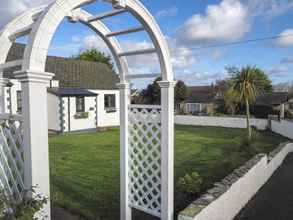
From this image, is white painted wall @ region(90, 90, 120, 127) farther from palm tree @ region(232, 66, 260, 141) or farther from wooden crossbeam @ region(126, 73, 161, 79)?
wooden crossbeam @ region(126, 73, 161, 79)

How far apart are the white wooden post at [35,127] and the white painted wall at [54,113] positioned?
38.5ft

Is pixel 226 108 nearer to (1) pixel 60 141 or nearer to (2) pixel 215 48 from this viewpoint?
(2) pixel 215 48

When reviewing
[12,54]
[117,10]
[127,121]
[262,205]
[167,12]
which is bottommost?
[262,205]

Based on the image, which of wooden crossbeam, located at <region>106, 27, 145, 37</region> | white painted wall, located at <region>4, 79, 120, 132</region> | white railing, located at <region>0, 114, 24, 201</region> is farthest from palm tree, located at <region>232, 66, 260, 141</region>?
white railing, located at <region>0, 114, 24, 201</region>

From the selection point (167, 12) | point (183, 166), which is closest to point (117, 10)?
point (183, 166)

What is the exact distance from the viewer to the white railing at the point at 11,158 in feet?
8.47

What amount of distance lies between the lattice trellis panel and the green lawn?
0.58m

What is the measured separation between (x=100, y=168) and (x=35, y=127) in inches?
189

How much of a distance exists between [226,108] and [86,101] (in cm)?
1454

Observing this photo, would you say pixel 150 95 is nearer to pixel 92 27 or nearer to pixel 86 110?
pixel 86 110

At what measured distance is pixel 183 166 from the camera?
274 inches

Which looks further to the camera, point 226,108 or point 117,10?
point 226,108

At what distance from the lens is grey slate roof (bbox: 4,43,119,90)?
15.3m

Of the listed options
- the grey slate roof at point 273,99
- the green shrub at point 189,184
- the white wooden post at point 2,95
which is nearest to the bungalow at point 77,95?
the white wooden post at point 2,95
